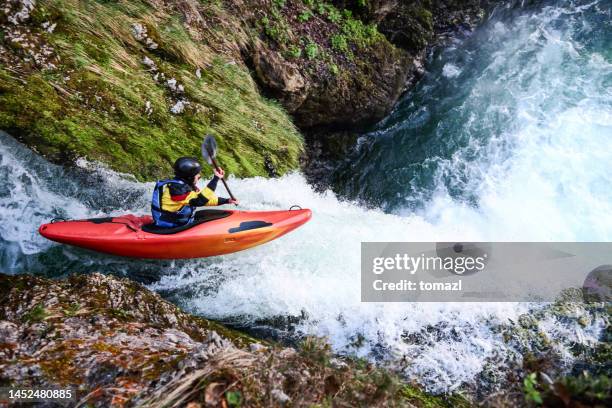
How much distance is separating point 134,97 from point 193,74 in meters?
1.00

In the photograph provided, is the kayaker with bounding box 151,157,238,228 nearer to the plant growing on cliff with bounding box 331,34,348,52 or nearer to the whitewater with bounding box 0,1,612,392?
the whitewater with bounding box 0,1,612,392

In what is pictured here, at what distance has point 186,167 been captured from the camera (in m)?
4.29

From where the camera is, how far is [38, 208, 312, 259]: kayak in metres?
4.38

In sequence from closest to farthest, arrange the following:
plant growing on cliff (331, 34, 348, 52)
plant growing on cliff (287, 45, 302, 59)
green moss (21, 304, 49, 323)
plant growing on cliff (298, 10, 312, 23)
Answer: green moss (21, 304, 49, 323)
plant growing on cliff (287, 45, 302, 59)
plant growing on cliff (298, 10, 312, 23)
plant growing on cliff (331, 34, 348, 52)

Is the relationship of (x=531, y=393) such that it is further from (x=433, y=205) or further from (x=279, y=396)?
(x=433, y=205)

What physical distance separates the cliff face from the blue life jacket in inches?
39.5

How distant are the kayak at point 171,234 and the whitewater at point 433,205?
0.94 feet

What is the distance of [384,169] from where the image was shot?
7.75 meters

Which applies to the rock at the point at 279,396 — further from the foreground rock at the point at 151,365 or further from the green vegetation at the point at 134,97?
the green vegetation at the point at 134,97

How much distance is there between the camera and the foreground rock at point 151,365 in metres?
2.05

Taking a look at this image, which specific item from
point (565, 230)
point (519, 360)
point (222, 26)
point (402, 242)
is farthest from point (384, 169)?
point (519, 360)

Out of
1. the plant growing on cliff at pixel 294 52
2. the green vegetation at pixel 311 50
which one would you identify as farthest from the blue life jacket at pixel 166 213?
the green vegetation at pixel 311 50

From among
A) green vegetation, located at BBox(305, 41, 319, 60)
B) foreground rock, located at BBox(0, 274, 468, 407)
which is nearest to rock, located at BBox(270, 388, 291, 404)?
foreground rock, located at BBox(0, 274, 468, 407)

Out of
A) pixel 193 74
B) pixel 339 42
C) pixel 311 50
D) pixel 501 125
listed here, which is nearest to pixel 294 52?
pixel 311 50
